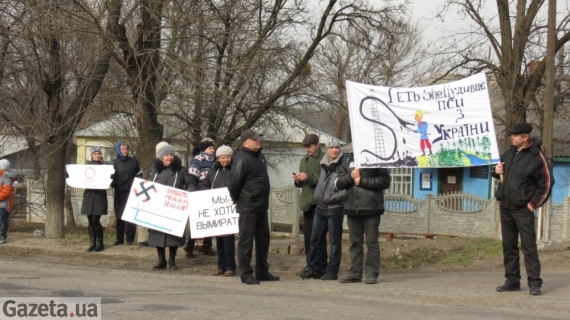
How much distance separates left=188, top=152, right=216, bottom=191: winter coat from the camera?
1167 cm

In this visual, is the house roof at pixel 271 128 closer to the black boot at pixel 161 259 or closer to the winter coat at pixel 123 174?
the winter coat at pixel 123 174

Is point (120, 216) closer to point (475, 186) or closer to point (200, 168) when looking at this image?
point (200, 168)

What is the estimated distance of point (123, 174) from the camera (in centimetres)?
1322

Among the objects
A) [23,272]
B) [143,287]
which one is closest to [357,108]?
[143,287]

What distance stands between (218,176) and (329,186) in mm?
1888

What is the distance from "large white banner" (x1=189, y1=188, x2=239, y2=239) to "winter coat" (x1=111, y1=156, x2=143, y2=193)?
7.30 ft

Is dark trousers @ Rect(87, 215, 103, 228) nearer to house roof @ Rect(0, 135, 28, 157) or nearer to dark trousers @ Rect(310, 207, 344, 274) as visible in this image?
dark trousers @ Rect(310, 207, 344, 274)

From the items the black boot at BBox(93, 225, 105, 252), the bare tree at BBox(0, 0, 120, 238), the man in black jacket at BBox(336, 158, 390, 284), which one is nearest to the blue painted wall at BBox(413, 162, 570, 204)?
the bare tree at BBox(0, 0, 120, 238)

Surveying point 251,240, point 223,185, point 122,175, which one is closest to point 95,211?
point 122,175

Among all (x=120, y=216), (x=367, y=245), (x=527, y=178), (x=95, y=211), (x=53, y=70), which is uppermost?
(x=53, y=70)

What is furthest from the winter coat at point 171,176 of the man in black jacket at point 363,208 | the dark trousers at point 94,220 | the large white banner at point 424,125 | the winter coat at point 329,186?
the large white banner at point 424,125

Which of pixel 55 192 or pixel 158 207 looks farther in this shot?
pixel 55 192

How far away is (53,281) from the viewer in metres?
9.86

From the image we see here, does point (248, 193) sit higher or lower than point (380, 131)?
lower
